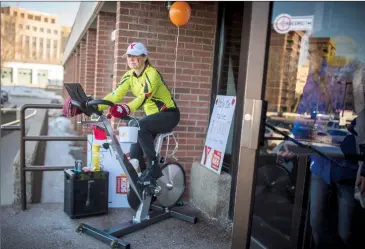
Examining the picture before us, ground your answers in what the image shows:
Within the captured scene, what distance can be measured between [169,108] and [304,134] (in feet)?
4.56

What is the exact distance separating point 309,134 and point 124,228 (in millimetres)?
1956

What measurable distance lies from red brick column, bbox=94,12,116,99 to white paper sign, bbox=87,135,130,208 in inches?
101

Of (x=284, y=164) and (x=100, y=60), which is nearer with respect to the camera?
(x=284, y=164)

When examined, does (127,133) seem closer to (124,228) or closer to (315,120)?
(124,228)

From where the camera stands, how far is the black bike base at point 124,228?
315 cm

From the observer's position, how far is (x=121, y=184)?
4.21 meters

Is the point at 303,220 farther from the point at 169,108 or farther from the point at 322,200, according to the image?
the point at 169,108

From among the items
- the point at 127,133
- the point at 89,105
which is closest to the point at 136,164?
the point at 127,133

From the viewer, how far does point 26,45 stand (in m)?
32.4

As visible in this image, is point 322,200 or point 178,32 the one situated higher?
point 178,32

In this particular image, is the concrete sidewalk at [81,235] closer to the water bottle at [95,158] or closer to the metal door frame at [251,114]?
the water bottle at [95,158]

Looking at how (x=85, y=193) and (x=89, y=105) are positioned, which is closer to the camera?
(x=89, y=105)

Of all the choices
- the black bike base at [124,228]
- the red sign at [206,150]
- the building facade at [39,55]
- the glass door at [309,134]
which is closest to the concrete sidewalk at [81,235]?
the black bike base at [124,228]

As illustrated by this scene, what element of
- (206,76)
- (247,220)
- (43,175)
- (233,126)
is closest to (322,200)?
(247,220)
